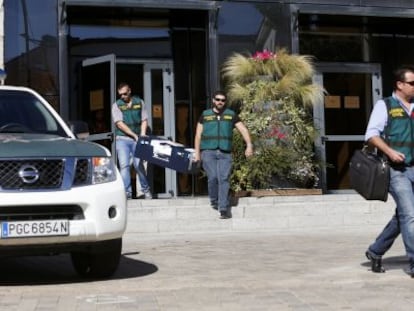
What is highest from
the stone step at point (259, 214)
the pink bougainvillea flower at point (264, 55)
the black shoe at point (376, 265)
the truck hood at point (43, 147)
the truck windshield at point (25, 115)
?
the pink bougainvillea flower at point (264, 55)

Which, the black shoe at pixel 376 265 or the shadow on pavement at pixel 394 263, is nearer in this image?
the black shoe at pixel 376 265

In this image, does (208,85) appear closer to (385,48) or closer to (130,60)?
(130,60)

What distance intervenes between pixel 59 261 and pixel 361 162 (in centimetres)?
370

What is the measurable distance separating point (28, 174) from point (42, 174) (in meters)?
0.12

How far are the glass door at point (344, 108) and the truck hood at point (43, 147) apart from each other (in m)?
9.24

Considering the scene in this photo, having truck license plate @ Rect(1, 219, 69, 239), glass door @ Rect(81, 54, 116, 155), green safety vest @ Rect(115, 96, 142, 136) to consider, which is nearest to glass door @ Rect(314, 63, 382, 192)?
green safety vest @ Rect(115, 96, 142, 136)

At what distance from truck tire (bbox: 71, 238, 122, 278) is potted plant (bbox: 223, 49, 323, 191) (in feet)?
16.7

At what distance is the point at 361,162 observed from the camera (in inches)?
271

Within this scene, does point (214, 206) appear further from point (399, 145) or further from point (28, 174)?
point (28, 174)

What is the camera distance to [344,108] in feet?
52.4

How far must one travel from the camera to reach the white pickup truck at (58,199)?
626 centimetres

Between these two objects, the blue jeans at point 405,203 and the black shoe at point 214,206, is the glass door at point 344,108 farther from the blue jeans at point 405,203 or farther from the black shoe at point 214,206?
the blue jeans at point 405,203

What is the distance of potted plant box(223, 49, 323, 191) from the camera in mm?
12234

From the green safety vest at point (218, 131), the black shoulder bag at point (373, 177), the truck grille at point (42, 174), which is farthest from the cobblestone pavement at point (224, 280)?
the green safety vest at point (218, 131)
